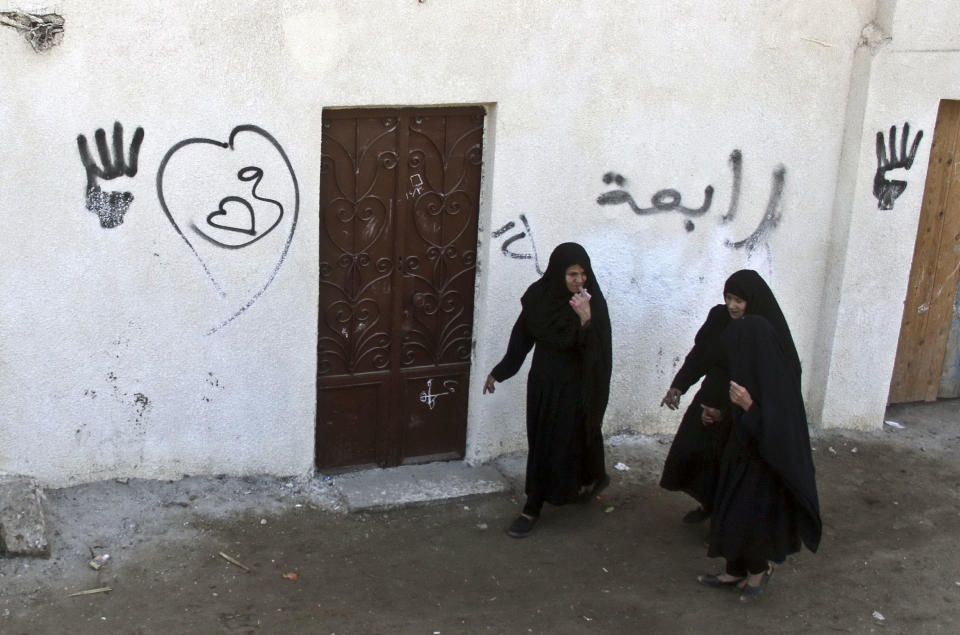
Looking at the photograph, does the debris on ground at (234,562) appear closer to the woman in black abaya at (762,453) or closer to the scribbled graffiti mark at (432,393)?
the scribbled graffiti mark at (432,393)

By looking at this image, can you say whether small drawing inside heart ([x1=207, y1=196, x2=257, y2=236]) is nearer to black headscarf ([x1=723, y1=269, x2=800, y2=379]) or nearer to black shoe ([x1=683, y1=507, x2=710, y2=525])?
black headscarf ([x1=723, y1=269, x2=800, y2=379])

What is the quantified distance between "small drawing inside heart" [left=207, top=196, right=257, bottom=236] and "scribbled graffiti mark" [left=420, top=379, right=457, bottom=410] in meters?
1.39

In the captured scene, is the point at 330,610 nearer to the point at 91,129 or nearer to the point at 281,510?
the point at 281,510

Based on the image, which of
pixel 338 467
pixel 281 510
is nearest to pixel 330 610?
pixel 281 510

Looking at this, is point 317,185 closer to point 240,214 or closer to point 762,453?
point 240,214

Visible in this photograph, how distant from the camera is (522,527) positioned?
5.87 m

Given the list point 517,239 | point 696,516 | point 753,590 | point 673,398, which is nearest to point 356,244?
point 517,239

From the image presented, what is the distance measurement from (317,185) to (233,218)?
1.46 ft

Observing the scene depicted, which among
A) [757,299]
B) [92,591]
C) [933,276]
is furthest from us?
[933,276]

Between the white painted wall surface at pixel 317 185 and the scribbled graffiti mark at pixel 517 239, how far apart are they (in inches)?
1.3

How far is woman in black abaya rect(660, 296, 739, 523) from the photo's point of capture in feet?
18.4

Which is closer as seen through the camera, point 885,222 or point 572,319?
point 572,319

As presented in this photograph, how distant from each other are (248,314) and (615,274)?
7.11 ft

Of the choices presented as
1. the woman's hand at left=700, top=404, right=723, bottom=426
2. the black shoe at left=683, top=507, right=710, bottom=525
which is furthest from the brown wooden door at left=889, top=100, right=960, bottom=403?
the woman's hand at left=700, top=404, right=723, bottom=426
